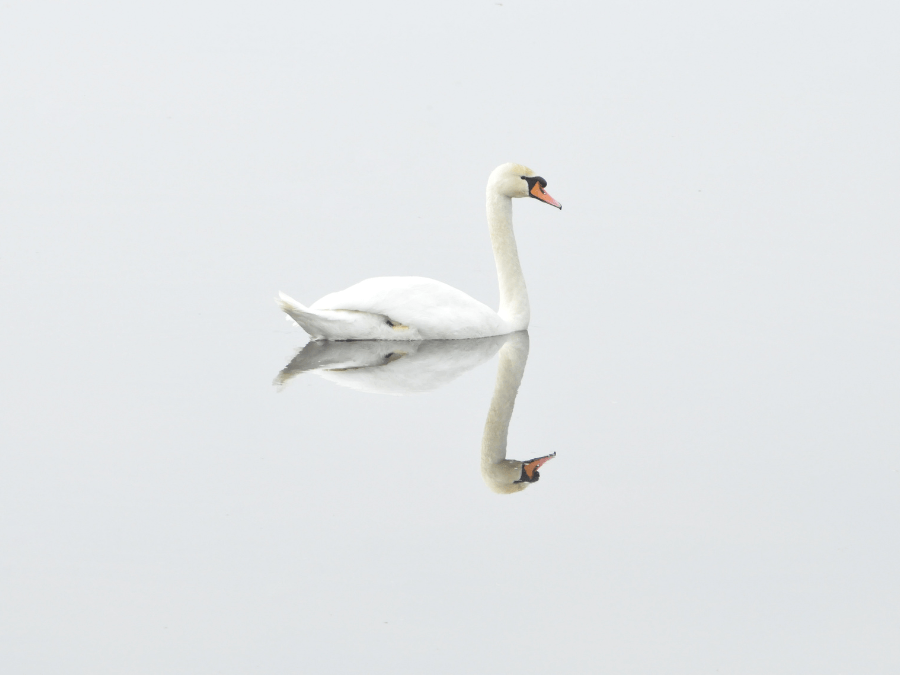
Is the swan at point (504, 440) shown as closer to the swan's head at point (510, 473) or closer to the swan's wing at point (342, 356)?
the swan's head at point (510, 473)

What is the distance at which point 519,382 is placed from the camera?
34.8ft

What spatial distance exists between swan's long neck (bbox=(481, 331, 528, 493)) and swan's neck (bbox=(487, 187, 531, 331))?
24cm

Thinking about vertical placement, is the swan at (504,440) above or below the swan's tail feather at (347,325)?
below

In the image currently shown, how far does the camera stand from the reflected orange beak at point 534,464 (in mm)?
8797

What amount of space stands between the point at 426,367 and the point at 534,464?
2.07 metres

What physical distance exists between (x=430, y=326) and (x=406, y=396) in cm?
148

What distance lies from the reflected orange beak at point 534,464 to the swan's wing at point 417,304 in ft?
8.47

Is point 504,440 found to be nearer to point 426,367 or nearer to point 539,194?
point 426,367

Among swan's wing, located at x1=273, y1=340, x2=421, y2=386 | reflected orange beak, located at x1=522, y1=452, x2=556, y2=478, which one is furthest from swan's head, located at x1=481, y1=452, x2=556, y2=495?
swan's wing, located at x1=273, y1=340, x2=421, y2=386

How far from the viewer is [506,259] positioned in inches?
486

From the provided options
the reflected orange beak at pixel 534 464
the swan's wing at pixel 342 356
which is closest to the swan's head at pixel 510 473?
the reflected orange beak at pixel 534 464

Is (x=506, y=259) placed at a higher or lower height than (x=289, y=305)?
higher

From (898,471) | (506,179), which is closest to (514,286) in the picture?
(506,179)

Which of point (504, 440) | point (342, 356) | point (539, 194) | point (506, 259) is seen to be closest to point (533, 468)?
point (504, 440)
